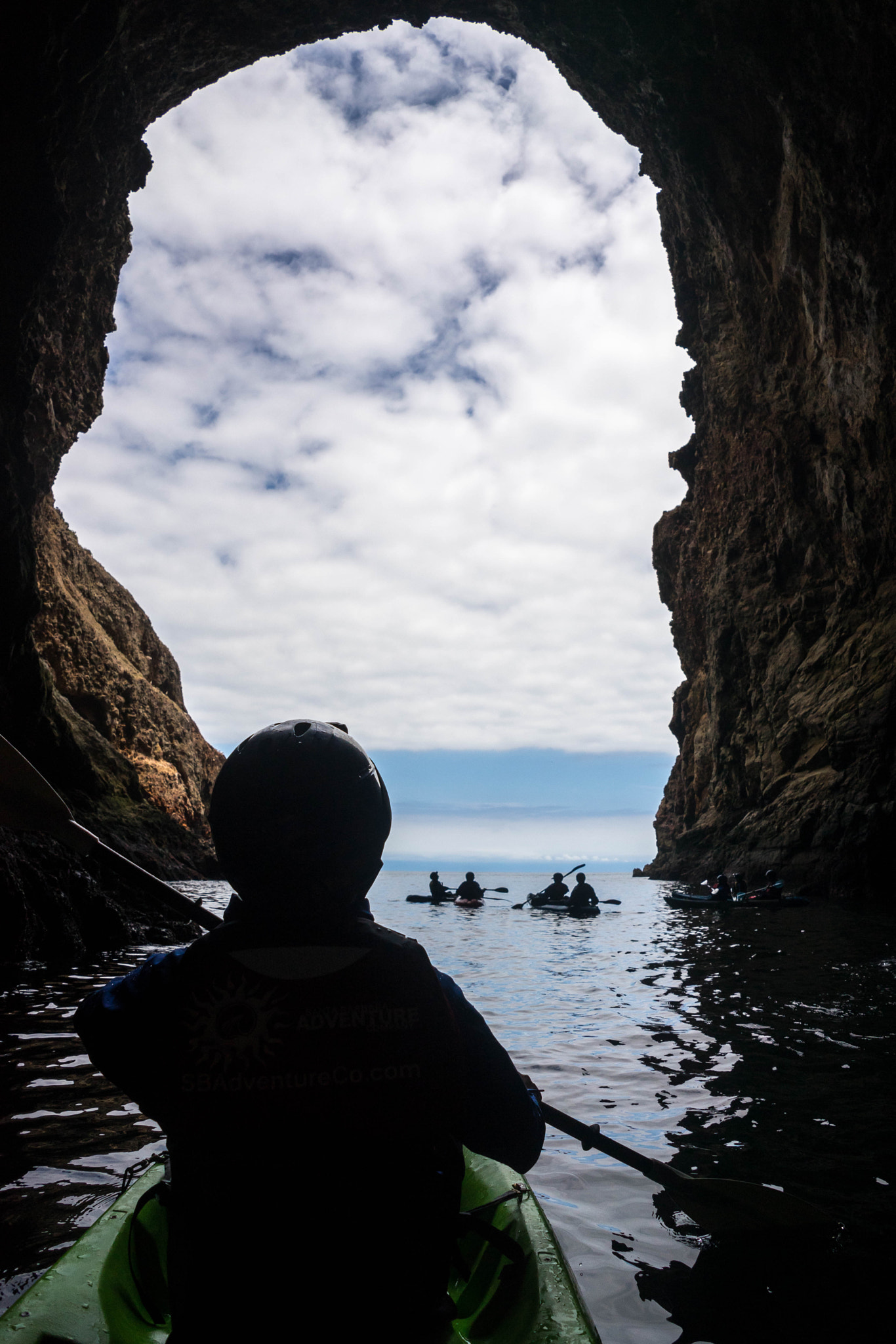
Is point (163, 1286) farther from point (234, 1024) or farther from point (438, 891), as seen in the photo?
point (438, 891)

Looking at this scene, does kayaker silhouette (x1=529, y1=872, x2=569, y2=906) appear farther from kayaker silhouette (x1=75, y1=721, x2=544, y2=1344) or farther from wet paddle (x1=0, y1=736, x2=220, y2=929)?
kayaker silhouette (x1=75, y1=721, x2=544, y2=1344)

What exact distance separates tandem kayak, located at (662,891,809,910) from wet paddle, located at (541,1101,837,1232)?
17.1 m

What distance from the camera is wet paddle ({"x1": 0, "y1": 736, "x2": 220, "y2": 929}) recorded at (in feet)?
8.82

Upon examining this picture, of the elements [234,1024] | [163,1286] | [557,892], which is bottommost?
[557,892]

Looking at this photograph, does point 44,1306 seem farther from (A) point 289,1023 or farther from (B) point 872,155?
(B) point 872,155

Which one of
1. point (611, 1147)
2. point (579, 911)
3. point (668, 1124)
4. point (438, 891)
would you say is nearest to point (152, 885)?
point (611, 1147)

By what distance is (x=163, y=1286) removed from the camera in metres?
2.14

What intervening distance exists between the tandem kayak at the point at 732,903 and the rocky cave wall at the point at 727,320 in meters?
2.62

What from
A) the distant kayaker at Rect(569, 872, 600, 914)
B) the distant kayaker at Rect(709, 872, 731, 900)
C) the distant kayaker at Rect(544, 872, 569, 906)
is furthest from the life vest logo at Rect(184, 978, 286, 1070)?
the distant kayaker at Rect(544, 872, 569, 906)

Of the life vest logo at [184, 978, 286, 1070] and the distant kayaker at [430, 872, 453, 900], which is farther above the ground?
the life vest logo at [184, 978, 286, 1070]

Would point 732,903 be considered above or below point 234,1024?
below

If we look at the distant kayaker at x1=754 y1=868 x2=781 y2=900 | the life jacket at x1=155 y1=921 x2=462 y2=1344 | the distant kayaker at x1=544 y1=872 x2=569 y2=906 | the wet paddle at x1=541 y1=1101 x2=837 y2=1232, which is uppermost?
the life jacket at x1=155 y1=921 x2=462 y2=1344

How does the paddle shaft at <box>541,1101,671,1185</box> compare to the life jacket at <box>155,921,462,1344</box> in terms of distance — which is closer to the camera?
the life jacket at <box>155,921,462,1344</box>

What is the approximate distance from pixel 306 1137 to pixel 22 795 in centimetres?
197
